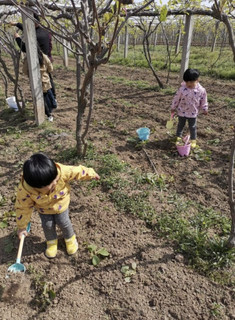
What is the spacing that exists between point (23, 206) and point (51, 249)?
484 millimetres

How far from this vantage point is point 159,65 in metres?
10.1

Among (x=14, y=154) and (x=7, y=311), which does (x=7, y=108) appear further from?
(x=7, y=311)

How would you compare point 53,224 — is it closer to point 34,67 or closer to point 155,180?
point 155,180

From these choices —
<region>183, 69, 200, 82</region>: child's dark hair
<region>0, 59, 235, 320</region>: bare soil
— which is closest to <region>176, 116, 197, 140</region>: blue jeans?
<region>0, 59, 235, 320</region>: bare soil

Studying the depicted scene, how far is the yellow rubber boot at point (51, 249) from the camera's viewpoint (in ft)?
6.69

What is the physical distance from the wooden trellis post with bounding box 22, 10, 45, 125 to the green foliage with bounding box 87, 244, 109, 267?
280 centimetres

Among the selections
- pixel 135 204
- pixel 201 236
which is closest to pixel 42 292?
pixel 135 204

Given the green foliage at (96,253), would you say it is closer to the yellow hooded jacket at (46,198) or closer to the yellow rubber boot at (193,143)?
the yellow hooded jacket at (46,198)

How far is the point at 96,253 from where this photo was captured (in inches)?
81.4

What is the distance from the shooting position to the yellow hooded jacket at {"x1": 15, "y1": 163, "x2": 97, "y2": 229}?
180 centimetres

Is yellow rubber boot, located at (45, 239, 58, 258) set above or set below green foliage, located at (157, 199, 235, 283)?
below

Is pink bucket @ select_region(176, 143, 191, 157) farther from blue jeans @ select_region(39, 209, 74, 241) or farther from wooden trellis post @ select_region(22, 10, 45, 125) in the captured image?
wooden trellis post @ select_region(22, 10, 45, 125)

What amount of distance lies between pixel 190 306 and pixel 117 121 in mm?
3410

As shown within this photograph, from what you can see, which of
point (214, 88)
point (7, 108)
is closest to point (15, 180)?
point (7, 108)
